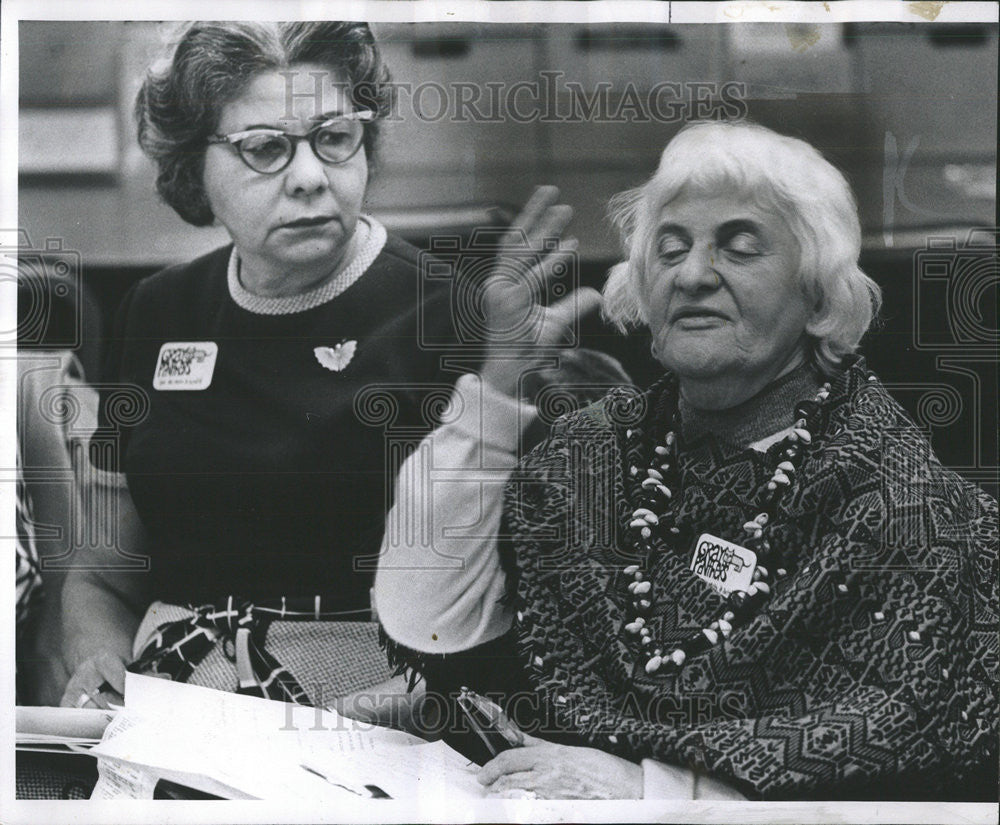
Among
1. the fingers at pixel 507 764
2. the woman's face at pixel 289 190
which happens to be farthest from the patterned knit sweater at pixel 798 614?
the woman's face at pixel 289 190

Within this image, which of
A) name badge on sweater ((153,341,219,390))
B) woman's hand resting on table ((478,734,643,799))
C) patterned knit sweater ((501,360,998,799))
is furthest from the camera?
name badge on sweater ((153,341,219,390))

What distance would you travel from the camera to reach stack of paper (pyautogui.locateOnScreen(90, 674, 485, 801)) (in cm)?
307

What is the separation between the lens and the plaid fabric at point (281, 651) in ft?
10.1

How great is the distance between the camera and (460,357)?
308 cm

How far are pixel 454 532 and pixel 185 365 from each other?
884 mm

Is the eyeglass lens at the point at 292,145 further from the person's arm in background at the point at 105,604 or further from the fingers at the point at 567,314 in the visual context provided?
the person's arm in background at the point at 105,604

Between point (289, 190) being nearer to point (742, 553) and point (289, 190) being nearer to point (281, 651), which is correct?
point (281, 651)

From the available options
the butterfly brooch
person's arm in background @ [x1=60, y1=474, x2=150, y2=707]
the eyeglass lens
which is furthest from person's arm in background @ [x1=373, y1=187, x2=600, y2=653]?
person's arm in background @ [x1=60, y1=474, x2=150, y2=707]

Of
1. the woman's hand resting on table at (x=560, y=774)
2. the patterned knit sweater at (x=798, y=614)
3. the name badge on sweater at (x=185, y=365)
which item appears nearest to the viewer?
the patterned knit sweater at (x=798, y=614)

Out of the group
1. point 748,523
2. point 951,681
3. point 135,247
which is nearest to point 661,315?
point 748,523

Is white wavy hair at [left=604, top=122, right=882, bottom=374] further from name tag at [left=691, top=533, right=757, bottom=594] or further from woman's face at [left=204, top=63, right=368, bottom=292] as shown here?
woman's face at [left=204, top=63, right=368, bottom=292]

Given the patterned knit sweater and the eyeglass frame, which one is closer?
the patterned knit sweater

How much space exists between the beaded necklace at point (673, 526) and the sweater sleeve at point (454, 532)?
1.15ft

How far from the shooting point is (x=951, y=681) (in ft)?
9.61
